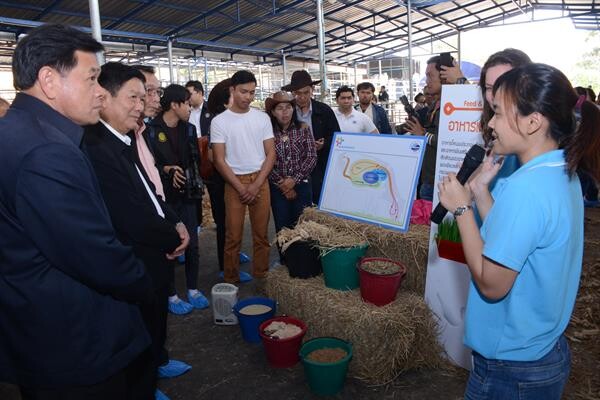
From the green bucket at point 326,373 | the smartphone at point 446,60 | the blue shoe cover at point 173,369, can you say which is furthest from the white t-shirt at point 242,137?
the green bucket at point 326,373

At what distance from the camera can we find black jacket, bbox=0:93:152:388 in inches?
47.9

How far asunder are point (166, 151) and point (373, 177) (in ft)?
5.64

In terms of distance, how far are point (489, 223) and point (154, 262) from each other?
159 cm

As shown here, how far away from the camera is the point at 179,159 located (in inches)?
149

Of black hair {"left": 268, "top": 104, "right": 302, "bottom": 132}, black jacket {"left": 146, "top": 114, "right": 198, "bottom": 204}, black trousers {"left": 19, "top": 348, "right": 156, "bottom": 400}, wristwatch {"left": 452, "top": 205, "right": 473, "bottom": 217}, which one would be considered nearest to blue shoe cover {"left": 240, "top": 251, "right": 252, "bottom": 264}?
black jacket {"left": 146, "top": 114, "right": 198, "bottom": 204}

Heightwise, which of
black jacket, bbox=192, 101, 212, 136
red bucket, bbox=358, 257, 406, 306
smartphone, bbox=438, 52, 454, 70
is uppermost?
smartphone, bbox=438, 52, 454, 70

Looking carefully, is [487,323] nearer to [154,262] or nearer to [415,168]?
[154,262]

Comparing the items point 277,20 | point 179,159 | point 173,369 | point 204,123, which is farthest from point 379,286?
point 277,20

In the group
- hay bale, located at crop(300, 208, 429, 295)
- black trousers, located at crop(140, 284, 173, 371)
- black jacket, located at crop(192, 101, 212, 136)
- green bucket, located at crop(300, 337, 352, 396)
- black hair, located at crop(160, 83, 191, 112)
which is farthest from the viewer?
black jacket, located at crop(192, 101, 212, 136)

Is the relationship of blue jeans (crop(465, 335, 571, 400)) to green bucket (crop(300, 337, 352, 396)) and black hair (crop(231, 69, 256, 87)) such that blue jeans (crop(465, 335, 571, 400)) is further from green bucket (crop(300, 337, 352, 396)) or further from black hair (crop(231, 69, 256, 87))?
black hair (crop(231, 69, 256, 87))

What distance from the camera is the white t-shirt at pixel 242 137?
3912 millimetres

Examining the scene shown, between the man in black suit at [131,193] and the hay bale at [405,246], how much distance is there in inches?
53.1

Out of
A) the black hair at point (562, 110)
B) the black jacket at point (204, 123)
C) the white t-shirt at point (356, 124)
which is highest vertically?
the black jacket at point (204, 123)

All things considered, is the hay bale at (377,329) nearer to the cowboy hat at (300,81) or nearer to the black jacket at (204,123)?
the cowboy hat at (300,81)
